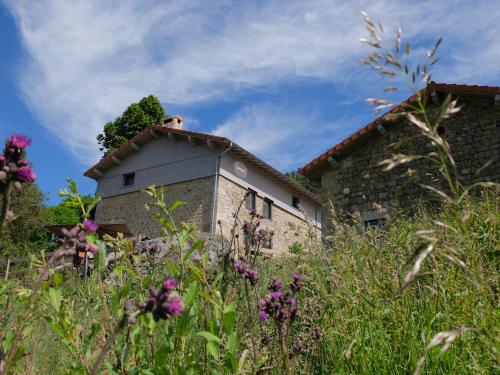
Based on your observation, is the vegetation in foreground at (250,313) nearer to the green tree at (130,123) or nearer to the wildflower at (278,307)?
the wildflower at (278,307)

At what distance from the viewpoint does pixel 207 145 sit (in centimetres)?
1858

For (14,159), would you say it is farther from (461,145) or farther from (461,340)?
(461,145)

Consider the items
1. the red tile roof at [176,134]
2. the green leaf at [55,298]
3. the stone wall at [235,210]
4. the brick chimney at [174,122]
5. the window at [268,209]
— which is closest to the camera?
the green leaf at [55,298]

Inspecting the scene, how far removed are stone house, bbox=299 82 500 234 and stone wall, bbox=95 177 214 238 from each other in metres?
5.72

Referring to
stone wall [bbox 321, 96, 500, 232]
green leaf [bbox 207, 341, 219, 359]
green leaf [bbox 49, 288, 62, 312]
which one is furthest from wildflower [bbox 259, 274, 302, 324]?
stone wall [bbox 321, 96, 500, 232]

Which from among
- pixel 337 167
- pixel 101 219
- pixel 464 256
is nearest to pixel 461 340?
pixel 464 256

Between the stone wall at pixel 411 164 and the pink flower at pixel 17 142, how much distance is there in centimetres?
858

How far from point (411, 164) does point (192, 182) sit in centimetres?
1013

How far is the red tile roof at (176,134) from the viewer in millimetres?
17950

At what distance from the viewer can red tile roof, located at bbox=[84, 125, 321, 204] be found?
58.9ft

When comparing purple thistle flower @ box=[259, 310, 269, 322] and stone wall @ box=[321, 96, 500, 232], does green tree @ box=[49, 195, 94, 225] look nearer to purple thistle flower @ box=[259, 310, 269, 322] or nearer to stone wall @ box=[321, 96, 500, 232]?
stone wall @ box=[321, 96, 500, 232]

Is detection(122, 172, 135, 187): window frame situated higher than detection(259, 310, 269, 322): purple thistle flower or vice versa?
detection(122, 172, 135, 187): window frame

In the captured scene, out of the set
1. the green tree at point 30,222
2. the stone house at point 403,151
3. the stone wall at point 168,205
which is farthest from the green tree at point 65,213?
the stone house at point 403,151

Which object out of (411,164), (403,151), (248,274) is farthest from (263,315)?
(411,164)
